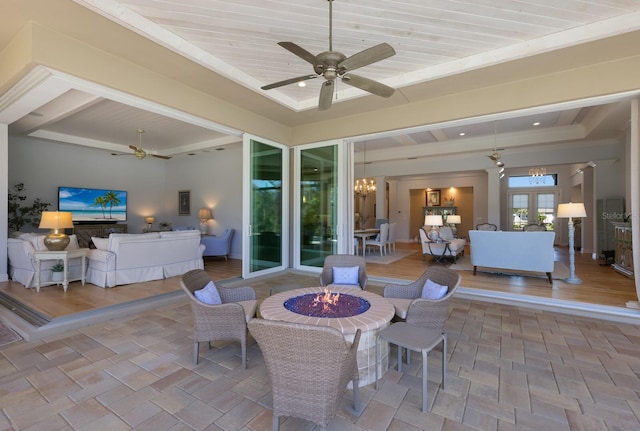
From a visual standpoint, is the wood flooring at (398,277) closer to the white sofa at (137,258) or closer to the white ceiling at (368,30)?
the white sofa at (137,258)

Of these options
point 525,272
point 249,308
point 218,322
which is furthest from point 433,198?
point 218,322

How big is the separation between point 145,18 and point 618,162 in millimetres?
10539

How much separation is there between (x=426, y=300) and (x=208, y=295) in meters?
2.03

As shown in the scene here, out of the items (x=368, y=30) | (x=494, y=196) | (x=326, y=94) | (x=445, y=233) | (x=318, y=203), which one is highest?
(x=368, y=30)

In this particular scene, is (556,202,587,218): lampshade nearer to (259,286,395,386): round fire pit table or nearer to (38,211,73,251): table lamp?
(259,286,395,386): round fire pit table

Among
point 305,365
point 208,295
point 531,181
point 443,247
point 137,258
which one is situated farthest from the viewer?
point 531,181

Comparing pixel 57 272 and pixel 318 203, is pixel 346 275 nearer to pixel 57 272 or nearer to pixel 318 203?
pixel 318 203

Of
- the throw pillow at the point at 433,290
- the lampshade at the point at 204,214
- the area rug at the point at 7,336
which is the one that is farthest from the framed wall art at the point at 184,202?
the throw pillow at the point at 433,290

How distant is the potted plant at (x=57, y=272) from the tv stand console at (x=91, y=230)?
11.2 ft

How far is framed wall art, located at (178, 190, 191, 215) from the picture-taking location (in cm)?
969

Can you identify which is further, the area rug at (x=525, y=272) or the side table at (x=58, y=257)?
the area rug at (x=525, y=272)

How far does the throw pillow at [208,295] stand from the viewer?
9.26 feet

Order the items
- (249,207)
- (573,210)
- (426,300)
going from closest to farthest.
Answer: (426,300) < (573,210) < (249,207)

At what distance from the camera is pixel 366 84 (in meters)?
2.96
